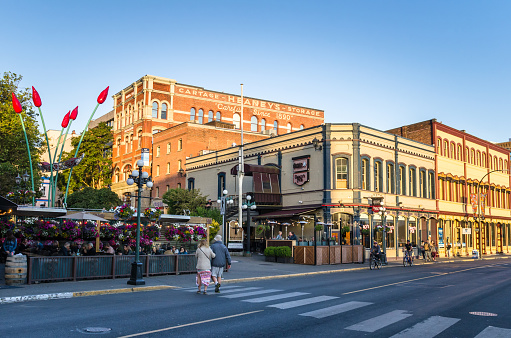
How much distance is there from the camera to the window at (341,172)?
35.8 metres

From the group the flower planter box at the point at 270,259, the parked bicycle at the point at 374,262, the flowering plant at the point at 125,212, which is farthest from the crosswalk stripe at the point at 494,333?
the flower planter box at the point at 270,259

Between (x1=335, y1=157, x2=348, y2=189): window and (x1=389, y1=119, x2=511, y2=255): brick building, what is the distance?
1407 centimetres

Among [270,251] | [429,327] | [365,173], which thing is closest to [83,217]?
[270,251]

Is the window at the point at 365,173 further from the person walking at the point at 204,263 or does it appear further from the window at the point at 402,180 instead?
the person walking at the point at 204,263

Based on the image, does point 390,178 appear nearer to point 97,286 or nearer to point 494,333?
point 97,286

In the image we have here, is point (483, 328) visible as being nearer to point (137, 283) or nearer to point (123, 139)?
point (137, 283)

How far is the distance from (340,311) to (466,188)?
146 feet

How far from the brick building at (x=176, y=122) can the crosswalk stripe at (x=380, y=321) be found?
1681 inches

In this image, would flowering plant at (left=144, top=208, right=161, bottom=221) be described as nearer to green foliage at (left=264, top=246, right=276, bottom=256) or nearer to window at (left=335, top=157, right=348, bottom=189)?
green foliage at (left=264, top=246, right=276, bottom=256)

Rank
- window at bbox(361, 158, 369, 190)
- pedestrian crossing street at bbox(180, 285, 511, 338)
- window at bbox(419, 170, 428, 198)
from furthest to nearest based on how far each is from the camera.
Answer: window at bbox(419, 170, 428, 198) → window at bbox(361, 158, 369, 190) → pedestrian crossing street at bbox(180, 285, 511, 338)

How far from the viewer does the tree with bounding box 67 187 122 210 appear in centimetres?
5356

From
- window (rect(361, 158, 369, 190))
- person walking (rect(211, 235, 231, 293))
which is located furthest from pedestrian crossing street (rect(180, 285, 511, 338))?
window (rect(361, 158, 369, 190))

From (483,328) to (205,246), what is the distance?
833 centimetres

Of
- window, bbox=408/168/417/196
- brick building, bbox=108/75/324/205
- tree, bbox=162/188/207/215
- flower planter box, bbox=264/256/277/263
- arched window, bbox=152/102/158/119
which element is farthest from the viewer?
arched window, bbox=152/102/158/119
